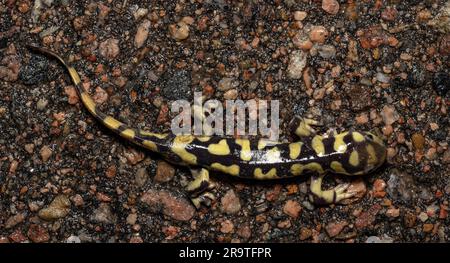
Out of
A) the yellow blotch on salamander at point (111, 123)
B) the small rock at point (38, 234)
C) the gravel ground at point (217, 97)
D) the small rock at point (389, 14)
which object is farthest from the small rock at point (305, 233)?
the small rock at point (38, 234)

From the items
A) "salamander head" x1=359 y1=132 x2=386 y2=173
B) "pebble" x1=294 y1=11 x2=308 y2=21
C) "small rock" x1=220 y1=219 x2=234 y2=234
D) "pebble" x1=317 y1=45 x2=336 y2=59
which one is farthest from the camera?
"pebble" x1=294 y1=11 x2=308 y2=21

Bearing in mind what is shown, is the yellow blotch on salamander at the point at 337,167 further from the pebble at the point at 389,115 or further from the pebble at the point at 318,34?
the pebble at the point at 318,34

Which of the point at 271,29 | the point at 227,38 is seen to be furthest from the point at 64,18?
the point at 271,29

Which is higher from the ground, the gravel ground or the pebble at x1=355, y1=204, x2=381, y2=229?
the gravel ground

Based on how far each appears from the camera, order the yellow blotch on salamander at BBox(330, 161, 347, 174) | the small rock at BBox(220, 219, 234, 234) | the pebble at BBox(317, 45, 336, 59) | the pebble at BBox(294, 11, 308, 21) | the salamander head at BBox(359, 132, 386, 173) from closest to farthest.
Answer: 1. the salamander head at BBox(359, 132, 386, 173)
2. the yellow blotch on salamander at BBox(330, 161, 347, 174)
3. the small rock at BBox(220, 219, 234, 234)
4. the pebble at BBox(317, 45, 336, 59)
5. the pebble at BBox(294, 11, 308, 21)

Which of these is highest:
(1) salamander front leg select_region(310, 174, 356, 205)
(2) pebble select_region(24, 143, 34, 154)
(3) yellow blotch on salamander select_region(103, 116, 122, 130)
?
(3) yellow blotch on salamander select_region(103, 116, 122, 130)

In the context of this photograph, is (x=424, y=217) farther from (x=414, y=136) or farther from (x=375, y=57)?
(x=375, y=57)

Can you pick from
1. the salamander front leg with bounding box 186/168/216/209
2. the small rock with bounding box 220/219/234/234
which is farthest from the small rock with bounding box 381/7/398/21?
the small rock with bounding box 220/219/234/234

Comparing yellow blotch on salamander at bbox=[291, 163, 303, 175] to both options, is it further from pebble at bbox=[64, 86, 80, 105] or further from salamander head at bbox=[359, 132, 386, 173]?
pebble at bbox=[64, 86, 80, 105]

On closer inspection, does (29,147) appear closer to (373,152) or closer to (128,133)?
(128,133)
